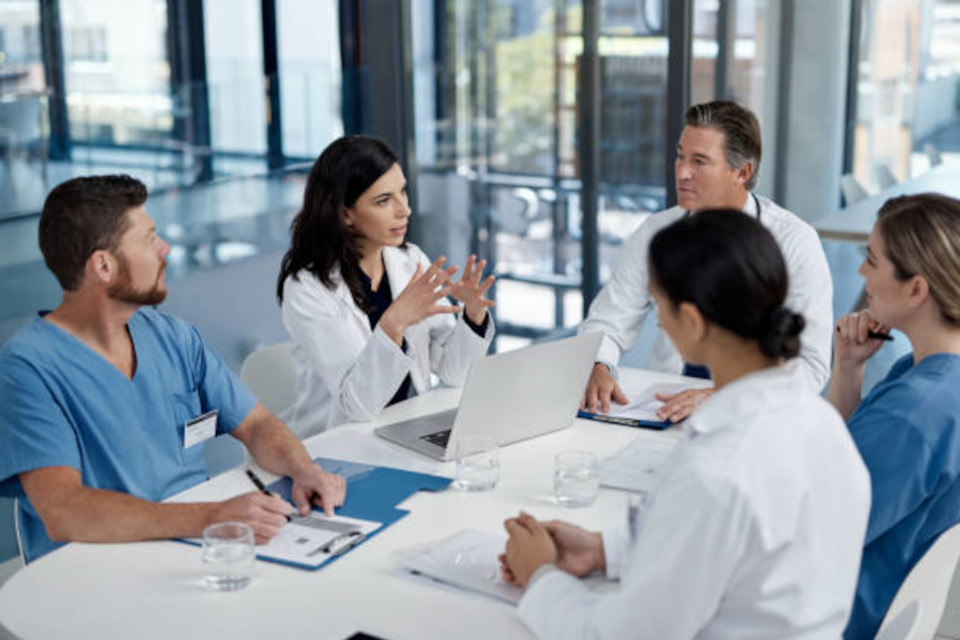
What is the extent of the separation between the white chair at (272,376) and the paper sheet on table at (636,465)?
1097 mm

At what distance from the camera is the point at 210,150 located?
452cm

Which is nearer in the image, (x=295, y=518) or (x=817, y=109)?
(x=295, y=518)

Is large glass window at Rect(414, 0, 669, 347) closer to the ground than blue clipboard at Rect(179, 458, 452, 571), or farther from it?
farther from it

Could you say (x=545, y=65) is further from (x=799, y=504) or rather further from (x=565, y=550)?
(x=799, y=504)

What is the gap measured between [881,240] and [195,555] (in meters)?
1.34

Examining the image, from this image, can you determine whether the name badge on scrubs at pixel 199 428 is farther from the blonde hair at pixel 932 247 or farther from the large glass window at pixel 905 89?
the large glass window at pixel 905 89

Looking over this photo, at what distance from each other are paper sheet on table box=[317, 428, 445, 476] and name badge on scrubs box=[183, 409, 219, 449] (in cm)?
24

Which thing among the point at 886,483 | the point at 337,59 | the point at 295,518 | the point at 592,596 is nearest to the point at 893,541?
the point at 886,483

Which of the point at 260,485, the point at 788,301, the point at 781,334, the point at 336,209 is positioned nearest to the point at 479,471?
the point at 260,485

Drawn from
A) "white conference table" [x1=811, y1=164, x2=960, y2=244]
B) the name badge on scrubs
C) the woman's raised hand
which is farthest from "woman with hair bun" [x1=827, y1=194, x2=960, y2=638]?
"white conference table" [x1=811, y1=164, x2=960, y2=244]

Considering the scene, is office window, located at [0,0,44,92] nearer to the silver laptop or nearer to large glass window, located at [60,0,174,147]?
large glass window, located at [60,0,174,147]

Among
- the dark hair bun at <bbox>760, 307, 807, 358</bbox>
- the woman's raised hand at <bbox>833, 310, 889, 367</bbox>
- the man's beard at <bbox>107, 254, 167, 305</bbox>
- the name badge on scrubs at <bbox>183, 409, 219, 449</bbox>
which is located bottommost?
the name badge on scrubs at <bbox>183, 409, 219, 449</bbox>

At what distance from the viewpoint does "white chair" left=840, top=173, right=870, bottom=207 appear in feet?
16.6

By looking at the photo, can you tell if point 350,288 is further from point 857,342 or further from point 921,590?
point 921,590
